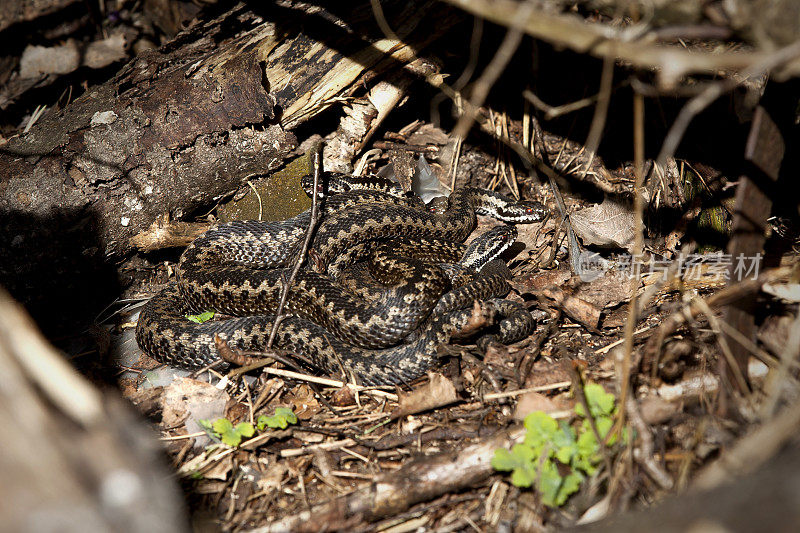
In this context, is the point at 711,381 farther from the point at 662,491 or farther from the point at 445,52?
the point at 445,52

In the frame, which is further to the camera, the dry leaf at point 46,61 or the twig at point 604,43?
the dry leaf at point 46,61

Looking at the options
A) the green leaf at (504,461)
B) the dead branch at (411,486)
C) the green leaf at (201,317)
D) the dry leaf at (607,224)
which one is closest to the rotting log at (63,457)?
the dead branch at (411,486)

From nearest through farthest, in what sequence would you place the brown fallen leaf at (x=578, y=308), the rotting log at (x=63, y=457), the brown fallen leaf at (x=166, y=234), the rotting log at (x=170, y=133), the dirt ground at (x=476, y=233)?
the rotting log at (x=63, y=457), the dirt ground at (x=476, y=233), the brown fallen leaf at (x=578, y=308), the rotting log at (x=170, y=133), the brown fallen leaf at (x=166, y=234)

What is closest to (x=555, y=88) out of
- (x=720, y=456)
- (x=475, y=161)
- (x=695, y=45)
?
(x=475, y=161)

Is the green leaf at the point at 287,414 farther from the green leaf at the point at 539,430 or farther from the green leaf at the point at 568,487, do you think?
the green leaf at the point at 568,487

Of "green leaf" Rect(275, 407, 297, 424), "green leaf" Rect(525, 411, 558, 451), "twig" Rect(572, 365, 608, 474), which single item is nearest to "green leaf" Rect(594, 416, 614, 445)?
"twig" Rect(572, 365, 608, 474)

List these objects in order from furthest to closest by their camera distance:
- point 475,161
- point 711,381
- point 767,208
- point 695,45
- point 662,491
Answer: point 475,161
point 695,45
point 711,381
point 767,208
point 662,491
